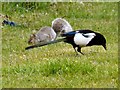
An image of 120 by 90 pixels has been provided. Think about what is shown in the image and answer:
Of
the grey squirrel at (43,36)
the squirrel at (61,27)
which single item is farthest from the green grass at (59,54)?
the squirrel at (61,27)

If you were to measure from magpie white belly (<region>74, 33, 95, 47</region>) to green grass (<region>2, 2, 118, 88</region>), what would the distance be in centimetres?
24

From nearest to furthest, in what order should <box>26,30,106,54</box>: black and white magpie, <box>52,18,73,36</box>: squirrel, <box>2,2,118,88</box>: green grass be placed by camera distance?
1. <box>2,2,118,88</box>: green grass
2. <box>26,30,106,54</box>: black and white magpie
3. <box>52,18,73,36</box>: squirrel

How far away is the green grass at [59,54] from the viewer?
7.33 meters

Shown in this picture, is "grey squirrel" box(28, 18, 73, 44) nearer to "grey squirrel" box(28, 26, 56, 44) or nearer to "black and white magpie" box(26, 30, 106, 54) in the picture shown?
"grey squirrel" box(28, 26, 56, 44)

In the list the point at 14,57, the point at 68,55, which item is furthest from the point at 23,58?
the point at 68,55

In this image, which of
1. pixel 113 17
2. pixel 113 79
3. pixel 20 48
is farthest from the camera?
pixel 113 17

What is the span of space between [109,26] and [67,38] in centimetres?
378

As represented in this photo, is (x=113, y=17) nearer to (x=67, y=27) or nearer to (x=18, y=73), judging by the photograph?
(x=67, y=27)

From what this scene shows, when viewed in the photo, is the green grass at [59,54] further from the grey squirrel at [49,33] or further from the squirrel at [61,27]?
the squirrel at [61,27]

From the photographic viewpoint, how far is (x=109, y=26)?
12570 mm

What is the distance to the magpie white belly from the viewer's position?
887 centimetres

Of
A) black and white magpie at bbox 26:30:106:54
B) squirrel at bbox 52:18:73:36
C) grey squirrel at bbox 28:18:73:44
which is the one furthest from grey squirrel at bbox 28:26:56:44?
black and white magpie at bbox 26:30:106:54

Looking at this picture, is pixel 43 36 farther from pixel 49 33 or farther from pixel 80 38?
pixel 80 38

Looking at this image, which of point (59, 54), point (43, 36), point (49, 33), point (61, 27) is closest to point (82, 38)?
point (59, 54)
